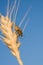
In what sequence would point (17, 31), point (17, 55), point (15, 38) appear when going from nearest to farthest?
point (17, 55) < point (15, 38) < point (17, 31)

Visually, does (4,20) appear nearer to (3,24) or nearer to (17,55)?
(3,24)

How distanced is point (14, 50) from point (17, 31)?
0.25 meters

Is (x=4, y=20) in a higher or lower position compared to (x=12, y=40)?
higher

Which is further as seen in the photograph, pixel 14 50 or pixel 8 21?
pixel 8 21

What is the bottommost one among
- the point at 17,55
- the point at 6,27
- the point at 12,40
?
the point at 17,55

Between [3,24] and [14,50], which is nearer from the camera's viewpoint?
[14,50]

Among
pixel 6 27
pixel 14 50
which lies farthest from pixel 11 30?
pixel 14 50

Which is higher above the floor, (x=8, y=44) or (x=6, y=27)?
(x=6, y=27)

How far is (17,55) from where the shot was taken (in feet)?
2.92

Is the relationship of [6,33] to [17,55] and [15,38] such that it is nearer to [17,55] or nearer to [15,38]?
[15,38]

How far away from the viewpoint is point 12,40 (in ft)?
3.16

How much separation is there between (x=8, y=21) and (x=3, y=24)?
4 cm

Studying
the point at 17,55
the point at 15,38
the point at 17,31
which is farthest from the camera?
the point at 17,31

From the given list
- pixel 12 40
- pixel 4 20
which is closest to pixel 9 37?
pixel 12 40
